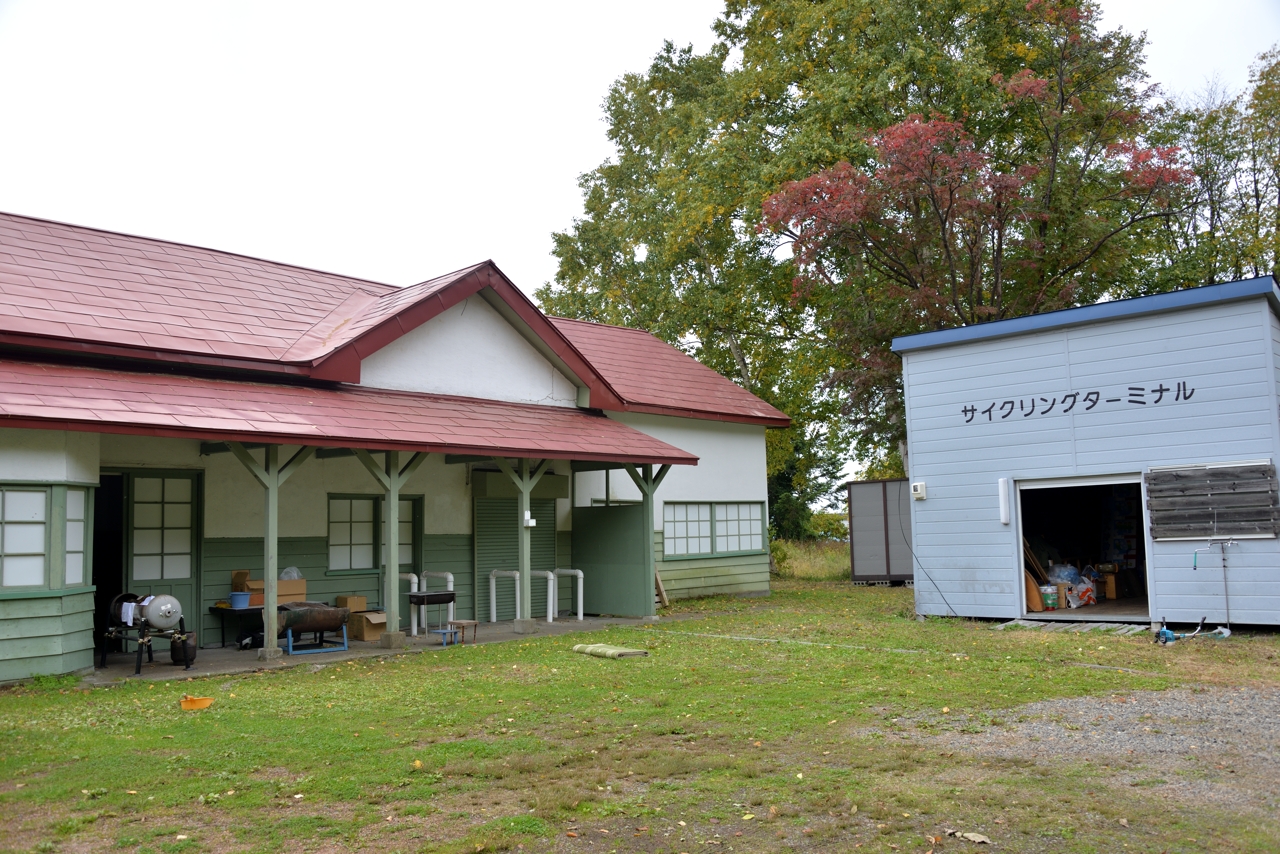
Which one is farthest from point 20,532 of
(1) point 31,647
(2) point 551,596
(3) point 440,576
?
(2) point 551,596

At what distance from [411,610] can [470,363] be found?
365 centimetres

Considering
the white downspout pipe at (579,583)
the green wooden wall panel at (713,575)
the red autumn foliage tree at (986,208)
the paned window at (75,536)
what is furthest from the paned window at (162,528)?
the red autumn foliage tree at (986,208)

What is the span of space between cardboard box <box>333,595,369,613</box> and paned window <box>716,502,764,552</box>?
812cm

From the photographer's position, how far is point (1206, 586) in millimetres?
11852

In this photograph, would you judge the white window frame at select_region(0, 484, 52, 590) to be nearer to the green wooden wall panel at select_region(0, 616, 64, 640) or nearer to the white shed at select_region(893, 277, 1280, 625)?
the green wooden wall panel at select_region(0, 616, 64, 640)

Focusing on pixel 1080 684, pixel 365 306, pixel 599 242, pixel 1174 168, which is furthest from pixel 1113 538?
pixel 599 242

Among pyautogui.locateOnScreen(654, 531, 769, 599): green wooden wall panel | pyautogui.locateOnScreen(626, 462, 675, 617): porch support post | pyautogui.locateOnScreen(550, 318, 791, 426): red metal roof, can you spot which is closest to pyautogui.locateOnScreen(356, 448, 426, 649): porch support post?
pyautogui.locateOnScreen(626, 462, 675, 617): porch support post

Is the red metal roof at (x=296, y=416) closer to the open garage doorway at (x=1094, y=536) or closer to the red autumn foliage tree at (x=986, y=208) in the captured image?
the open garage doorway at (x=1094, y=536)

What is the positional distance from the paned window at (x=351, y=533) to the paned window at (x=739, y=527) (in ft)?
24.8

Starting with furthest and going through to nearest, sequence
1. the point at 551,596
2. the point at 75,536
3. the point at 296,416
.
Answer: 1. the point at 551,596
2. the point at 296,416
3. the point at 75,536

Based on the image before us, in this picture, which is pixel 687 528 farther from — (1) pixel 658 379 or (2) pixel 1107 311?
(2) pixel 1107 311

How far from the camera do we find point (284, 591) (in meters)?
12.3

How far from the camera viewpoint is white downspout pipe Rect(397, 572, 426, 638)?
537 inches

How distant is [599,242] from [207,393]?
23468 mm
